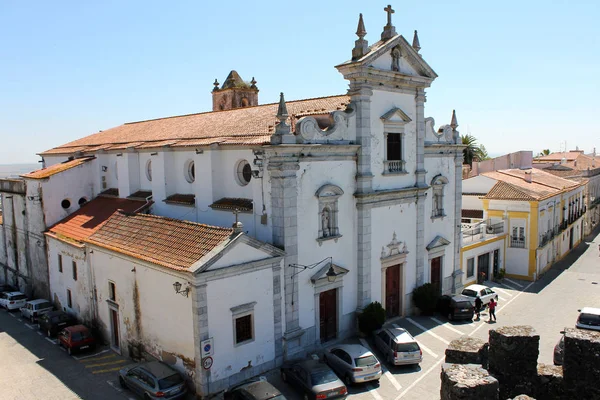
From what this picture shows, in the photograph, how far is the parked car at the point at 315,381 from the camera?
55.4 feet

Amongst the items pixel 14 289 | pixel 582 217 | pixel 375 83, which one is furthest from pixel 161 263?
pixel 582 217

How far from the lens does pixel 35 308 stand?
88.9 ft

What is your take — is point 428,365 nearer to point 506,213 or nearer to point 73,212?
point 506,213

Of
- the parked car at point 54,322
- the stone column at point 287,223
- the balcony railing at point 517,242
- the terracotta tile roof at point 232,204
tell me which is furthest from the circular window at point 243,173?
the balcony railing at point 517,242

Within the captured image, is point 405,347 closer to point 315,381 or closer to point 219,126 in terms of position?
point 315,381

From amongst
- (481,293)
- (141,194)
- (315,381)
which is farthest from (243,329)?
(481,293)

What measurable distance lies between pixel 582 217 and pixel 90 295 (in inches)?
1874

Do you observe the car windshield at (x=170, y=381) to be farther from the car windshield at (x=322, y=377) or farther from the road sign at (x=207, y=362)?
the car windshield at (x=322, y=377)

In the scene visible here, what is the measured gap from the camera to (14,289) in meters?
32.7

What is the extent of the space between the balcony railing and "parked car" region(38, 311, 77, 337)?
28.9 metres

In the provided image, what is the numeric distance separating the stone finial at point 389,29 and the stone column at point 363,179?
3474 mm

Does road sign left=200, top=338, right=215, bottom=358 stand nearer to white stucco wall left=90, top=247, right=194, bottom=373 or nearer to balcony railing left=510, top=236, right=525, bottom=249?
white stucco wall left=90, top=247, right=194, bottom=373

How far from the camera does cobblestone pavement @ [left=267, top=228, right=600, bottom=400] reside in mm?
18584

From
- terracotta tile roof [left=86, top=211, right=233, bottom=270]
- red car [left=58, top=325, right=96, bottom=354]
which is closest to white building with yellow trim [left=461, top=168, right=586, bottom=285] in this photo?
terracotta tile roof [left=86, top=211, right=233, bottom=270]
